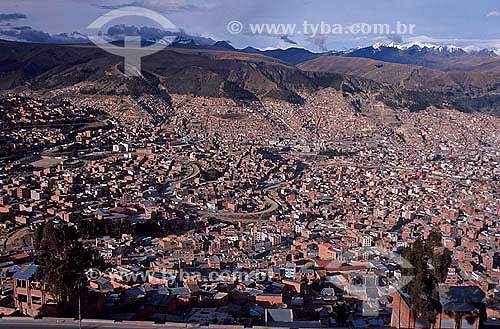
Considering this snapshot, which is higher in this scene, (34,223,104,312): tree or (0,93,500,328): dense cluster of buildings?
(34,223,104,312): tree

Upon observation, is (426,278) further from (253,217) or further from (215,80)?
(215,80)

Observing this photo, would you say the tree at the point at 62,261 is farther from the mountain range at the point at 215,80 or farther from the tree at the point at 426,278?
the mountain range at the point at 215,80

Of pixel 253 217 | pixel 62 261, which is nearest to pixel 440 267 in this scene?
pixel 62 261

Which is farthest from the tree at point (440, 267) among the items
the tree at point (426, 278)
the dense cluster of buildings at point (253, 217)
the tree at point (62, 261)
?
the tree at point (62, 261)

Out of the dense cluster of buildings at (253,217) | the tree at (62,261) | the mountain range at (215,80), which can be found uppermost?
the mountain range at (215,80)

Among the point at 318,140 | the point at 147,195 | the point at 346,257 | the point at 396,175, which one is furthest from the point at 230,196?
the point at 318,140

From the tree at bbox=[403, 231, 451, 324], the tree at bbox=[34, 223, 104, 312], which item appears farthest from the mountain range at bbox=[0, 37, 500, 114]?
the tree at bbox=[403, 231, 451, 324]

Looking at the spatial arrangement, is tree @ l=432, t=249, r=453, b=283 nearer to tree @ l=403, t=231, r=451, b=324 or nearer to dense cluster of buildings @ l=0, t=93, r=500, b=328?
tree @ l=403, t=231, r=451, b=324

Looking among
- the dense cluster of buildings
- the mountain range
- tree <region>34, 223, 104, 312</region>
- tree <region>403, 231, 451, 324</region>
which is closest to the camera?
tree <region>403, 231, 451, 324</region>

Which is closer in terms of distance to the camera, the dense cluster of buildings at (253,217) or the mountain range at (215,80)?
the dense cluster of buildings at (253,217)
